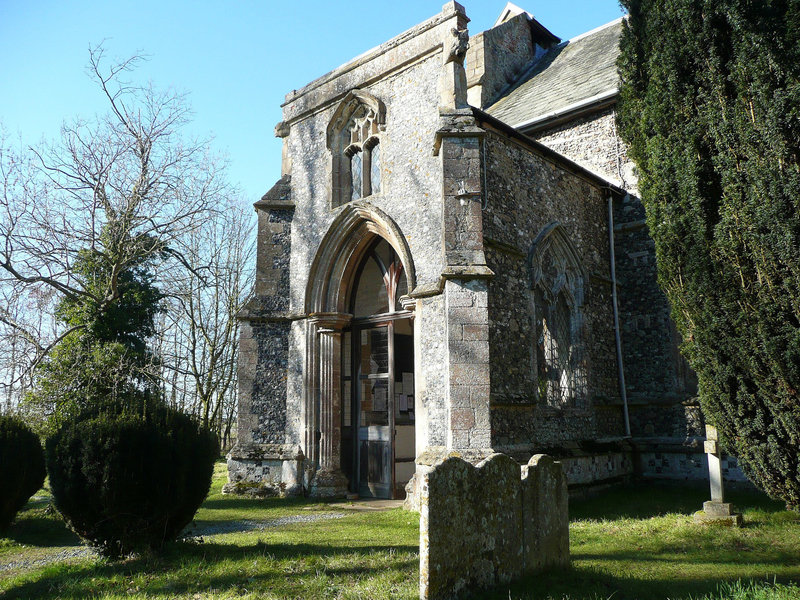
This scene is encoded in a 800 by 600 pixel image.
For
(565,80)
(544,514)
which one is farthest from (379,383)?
(565,80)

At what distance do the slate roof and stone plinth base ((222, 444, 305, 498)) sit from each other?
897cm

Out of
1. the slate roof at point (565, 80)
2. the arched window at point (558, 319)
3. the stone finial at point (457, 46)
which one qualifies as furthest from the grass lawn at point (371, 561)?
the slate roof at point (565, 80)

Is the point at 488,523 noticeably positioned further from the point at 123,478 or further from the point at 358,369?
the point at 358,369

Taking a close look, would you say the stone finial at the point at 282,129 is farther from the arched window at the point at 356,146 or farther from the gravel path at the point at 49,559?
the gravel path at the point at 49,559

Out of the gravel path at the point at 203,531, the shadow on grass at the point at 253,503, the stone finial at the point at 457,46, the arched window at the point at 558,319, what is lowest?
the shadow on grass at the point at 253,503

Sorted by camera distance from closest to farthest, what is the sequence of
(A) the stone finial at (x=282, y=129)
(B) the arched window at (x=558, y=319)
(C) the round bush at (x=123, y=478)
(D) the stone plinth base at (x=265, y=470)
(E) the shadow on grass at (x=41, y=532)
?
1. (C) the round bush at (x=123, y=478)
2. (E) the shadow on grass at (x=41, y=532)
3. (B) the arched window at (x=558, y=319)
4. (D) the stone plinth base at (x=265, y=470)
5. (A) the stone finial at (x=282, y=129)

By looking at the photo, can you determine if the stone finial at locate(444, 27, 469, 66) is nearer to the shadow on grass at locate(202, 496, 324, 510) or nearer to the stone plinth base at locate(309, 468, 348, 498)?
the stone plinth base at locate(309, 468, 348, 498)

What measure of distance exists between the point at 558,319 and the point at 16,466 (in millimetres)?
8576

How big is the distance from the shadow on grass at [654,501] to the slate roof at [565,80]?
791 cm

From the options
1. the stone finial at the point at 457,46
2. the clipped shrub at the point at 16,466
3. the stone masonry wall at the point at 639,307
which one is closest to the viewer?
the clipped shrub at the point at 16,466

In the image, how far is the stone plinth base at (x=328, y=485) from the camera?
10125 millimetres

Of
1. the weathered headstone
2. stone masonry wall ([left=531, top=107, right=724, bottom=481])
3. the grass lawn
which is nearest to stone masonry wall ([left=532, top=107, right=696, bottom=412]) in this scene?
stone masonry wall ([left=531, top=107, right=724, bottom=481])

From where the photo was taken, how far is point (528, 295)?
9.44 metres

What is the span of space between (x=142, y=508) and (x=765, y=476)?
619cm
